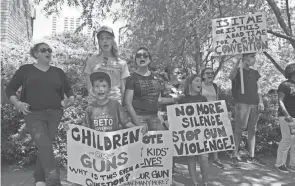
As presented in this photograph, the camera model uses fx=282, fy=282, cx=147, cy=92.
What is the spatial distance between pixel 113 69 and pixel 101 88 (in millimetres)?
471

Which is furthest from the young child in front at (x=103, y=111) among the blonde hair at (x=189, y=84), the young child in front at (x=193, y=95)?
the blonde hair at (x=189, y=84)

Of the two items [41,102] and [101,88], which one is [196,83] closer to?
[101,88]

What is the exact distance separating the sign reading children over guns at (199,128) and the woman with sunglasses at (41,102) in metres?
1.53

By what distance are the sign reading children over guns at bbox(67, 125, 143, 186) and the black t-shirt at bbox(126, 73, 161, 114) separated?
50 cm

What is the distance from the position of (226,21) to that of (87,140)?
356 cm

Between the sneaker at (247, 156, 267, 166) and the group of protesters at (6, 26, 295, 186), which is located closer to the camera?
the group of protesters at (6, 26, 295, 186)

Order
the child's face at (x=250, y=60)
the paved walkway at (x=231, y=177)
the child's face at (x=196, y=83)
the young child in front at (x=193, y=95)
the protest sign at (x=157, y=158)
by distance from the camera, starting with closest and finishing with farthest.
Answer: the protest sign at (x=157, y=158) < the young child in front at (x=193, y=95) < the child's face at (x=196, y=83) < the paved walkway at (x=231, y=177) < the child's face at (x=250, y=60)

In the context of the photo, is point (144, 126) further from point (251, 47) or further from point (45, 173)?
point (251, 47)

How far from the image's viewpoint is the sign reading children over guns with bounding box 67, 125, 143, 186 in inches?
123

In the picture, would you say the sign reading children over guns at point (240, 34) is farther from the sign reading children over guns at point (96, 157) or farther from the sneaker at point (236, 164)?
the sign reading children over guns at point (96, 157)

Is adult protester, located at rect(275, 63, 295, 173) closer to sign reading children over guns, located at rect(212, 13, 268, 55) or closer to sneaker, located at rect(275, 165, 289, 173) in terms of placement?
sneaker, located at rect(275, 165, 289, 173)

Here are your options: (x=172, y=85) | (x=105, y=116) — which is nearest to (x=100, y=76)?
(x=105, y=116)

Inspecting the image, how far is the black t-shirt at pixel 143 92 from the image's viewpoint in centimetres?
358

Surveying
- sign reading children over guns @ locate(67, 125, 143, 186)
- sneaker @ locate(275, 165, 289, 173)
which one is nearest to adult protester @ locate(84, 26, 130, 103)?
sign reading children over guns @ locate(67, 125, 143, 186)
